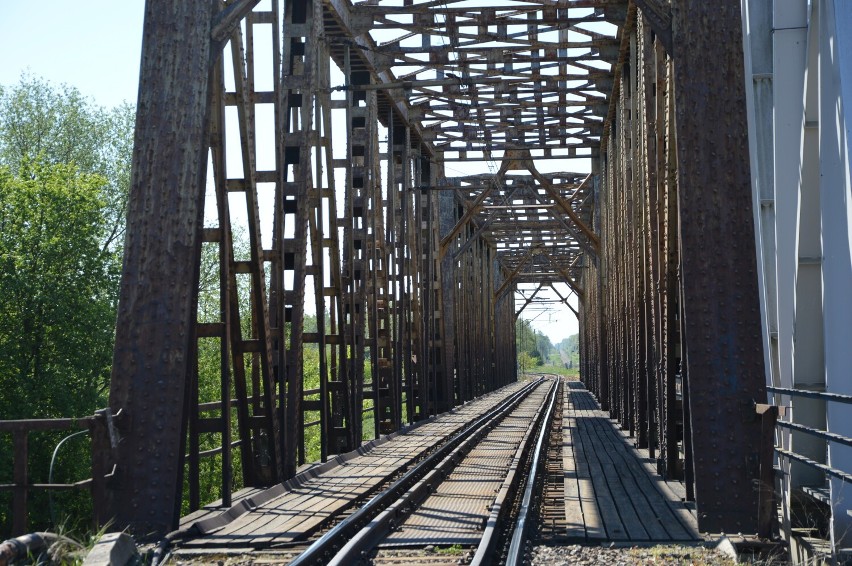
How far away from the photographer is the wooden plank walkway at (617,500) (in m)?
7.04

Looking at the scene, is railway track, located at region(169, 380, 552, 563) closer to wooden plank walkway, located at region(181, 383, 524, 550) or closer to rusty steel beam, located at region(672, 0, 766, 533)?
wooden plank walkway, located at region(181, 383, 524, 550)

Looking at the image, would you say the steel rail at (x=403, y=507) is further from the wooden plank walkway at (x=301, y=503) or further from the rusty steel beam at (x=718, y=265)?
the rusty steel beam at (x=718, y=265)

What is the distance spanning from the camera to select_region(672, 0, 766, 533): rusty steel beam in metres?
6.84

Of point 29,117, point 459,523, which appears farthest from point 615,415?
point 29,117

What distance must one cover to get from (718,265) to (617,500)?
274cm

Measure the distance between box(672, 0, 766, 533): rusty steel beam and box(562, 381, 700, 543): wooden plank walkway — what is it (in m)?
0.54

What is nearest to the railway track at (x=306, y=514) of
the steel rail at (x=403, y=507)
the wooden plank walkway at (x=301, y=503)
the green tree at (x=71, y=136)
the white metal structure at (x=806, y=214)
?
the wooden plank walkway at (x=301, y=503)

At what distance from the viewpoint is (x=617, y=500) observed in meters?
8.74

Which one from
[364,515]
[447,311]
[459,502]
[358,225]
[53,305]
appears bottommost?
[459,502]

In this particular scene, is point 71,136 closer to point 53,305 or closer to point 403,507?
point 53,305

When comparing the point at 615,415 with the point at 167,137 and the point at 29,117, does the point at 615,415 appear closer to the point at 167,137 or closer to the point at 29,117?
the point at 167,137

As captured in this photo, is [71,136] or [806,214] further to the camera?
[71,136]

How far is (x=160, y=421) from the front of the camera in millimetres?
7215

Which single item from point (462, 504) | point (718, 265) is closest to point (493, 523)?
point (462, 504)
